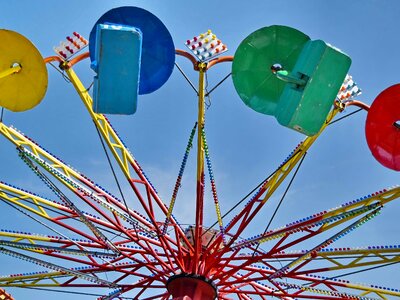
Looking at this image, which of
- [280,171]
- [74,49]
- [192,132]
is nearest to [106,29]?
[74,49]

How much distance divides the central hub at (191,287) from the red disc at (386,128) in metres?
5.47

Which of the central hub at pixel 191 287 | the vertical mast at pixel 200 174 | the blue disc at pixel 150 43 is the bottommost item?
the central hub at pixel 191 287

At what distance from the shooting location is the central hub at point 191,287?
13.7 m

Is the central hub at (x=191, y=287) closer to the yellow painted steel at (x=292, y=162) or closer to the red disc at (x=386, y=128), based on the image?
the yellow painted steel at (x=292, y=162)

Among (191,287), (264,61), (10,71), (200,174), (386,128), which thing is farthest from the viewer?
(191,287)

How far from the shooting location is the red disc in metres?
12.4

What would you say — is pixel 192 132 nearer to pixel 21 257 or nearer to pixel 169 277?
pixel 169 277

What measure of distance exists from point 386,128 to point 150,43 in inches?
230

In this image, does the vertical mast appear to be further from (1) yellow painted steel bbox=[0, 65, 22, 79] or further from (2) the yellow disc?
(1) yellow painted steel bbox=[0, 65, 22, 79]

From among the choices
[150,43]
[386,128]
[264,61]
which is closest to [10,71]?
[150,43]

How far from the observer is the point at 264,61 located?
1157cm

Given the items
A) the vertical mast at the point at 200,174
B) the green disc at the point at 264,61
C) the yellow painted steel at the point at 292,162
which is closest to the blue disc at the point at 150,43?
the vertical mast at the point at 200,174

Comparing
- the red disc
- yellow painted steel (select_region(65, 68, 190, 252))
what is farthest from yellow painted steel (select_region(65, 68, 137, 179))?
the red disc

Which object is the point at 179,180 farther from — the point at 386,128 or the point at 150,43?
the point at 386,128
